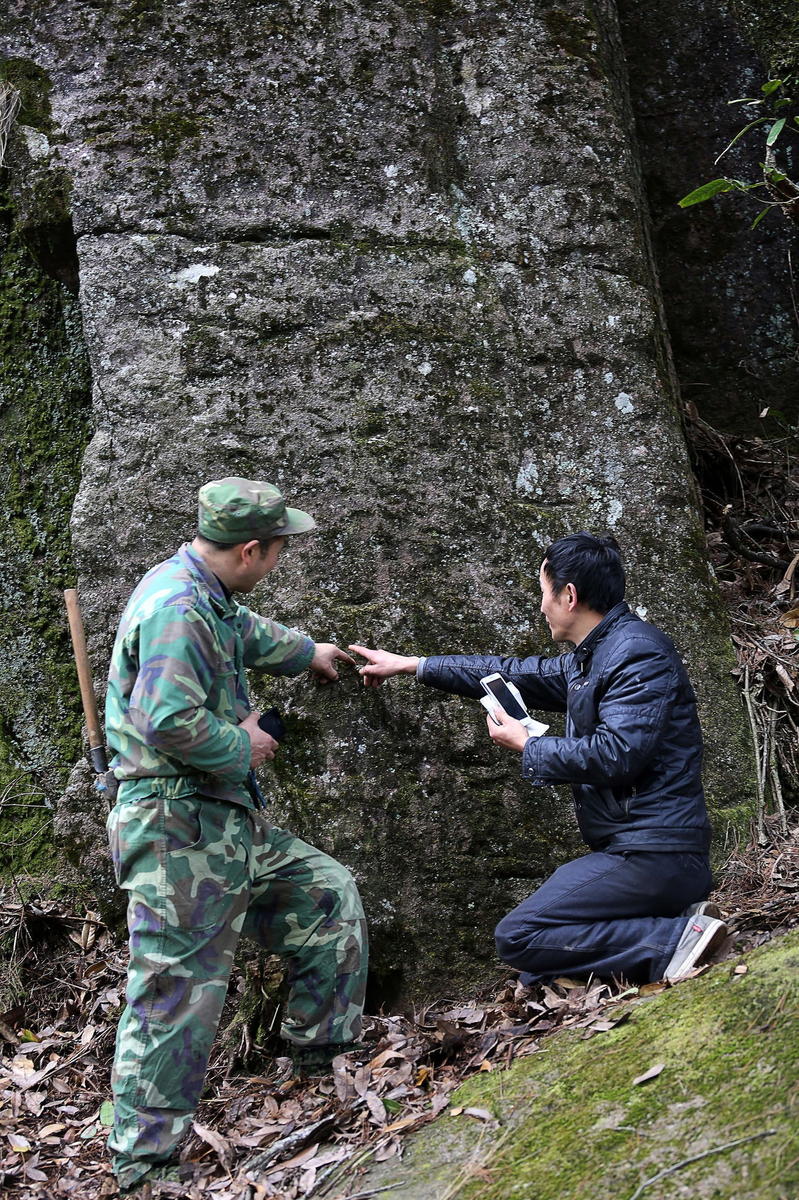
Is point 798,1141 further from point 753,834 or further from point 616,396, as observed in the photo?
point 616,396

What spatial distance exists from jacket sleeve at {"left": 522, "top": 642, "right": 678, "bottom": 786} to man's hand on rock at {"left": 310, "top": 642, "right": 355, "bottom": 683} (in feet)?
3.20

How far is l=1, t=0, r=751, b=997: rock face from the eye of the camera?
15.0 ft

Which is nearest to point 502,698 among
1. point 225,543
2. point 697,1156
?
point 225,543

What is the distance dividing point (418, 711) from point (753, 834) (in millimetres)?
1522

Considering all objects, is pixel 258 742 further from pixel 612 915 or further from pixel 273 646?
pixel 612 915

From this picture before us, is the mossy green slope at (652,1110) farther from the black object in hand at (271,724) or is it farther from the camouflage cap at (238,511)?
the camouflage cap at (238,511)

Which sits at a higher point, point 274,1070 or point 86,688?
point 86,688

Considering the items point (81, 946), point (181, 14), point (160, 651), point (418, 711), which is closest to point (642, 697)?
point (418, 711)

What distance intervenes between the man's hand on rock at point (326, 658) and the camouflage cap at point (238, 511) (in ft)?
2.39

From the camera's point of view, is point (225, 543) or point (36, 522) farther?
point (36, 522)

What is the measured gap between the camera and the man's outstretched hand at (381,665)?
442 cm

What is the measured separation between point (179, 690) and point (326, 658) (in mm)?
1041

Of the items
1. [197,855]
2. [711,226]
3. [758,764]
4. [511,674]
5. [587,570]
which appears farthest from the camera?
[711,226]

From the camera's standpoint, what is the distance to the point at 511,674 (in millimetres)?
4281
